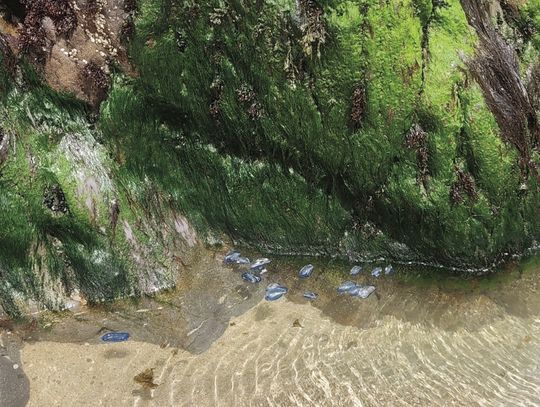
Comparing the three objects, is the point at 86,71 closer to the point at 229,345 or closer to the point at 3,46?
the point at 3,46

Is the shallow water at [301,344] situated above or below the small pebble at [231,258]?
below

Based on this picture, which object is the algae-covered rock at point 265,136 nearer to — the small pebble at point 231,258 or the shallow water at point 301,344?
the small pebble at point 231,258

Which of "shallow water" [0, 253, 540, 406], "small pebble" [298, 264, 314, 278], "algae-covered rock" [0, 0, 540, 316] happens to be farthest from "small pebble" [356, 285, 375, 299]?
"small pebble" [298, 264, 314, 278]

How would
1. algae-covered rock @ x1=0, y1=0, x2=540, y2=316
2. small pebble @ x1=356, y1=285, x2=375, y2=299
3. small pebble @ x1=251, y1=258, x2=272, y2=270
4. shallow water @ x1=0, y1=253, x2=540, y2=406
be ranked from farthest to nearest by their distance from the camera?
small pebble @ x1=251, y1=258, x2=272, y2=270 < small pebble @ x1=356, y1=285, x2=375, y2=299 < algae-covered rock @ x1=0, y1=0, x2=540, y2=316 < shallow water @ x1=0, y1=253, x2=540, y2=406

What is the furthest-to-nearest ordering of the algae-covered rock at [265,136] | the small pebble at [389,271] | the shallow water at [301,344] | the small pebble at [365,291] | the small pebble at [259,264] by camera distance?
the small pebble at [259,264]
the small pebble at [389,271]
the small pebble at [365,291]
the algae-covered rock at [265,136]
the shallow water at [301,344]

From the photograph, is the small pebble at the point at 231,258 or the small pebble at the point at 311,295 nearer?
the small pebble at the point at 311,295

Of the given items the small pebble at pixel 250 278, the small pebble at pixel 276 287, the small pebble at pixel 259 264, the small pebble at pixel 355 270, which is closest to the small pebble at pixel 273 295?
the small pebble at pixel 276 287

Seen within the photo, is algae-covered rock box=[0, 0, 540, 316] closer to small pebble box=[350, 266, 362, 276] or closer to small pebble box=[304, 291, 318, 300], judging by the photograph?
small pebble box=[350, 266, 362, 276]

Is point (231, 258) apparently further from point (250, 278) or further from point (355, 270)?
point (355, 270)

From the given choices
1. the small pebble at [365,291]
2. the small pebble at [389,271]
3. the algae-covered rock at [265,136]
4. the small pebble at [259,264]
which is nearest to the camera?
the algae-covered rock at [265,136]

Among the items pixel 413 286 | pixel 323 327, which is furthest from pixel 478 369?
pixel 323 327
